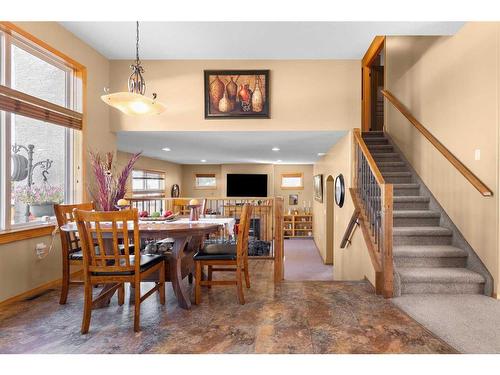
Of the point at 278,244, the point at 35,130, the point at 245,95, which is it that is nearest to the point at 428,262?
the point at 278,244

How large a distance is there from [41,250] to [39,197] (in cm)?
60

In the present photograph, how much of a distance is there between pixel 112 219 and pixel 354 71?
3.97m

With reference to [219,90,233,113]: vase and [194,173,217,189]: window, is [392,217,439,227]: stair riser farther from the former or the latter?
[194,173,217,189]: window

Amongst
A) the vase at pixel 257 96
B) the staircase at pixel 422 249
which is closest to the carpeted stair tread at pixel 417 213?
the staircase at pixel 422 249

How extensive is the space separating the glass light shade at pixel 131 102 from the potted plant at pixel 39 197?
4.67 feet

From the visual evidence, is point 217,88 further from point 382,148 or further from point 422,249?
point 422,249

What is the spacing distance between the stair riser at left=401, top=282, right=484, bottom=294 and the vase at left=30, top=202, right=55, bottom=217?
4.03 meters

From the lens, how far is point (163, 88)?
4.55 meters

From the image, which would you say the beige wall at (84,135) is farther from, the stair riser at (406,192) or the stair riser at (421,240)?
the stair riser at (406,192)

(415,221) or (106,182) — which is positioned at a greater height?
(106,182)

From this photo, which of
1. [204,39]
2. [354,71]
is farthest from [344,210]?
[204,39]

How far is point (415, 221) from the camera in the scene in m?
3.94

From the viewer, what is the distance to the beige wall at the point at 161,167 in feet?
24.1

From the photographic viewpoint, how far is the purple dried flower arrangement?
3.96 m
